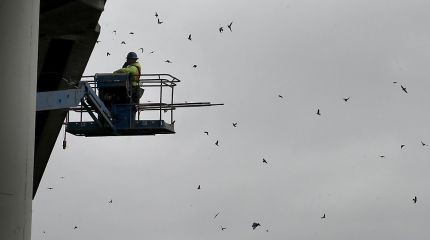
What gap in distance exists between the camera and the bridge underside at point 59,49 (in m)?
18.2

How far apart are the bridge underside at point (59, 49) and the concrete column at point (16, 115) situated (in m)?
9.50

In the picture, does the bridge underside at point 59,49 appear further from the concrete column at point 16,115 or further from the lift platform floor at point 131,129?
the concrete column at point 16,115

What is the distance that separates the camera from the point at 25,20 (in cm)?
824

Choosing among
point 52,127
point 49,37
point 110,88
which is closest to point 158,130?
point 110,88

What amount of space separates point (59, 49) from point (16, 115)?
14660 millimetres

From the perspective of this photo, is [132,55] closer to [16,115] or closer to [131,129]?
[131,129]

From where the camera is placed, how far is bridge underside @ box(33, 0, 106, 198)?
18.2 m

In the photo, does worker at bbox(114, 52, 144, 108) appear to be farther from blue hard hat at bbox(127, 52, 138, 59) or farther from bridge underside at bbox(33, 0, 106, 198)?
bridge underside at bbox(33, 0, 106, 198)

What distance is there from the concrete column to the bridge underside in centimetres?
950

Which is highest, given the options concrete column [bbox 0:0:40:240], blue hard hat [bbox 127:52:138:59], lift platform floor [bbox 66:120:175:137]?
blue hard hat [bbox 127:52:138:59]

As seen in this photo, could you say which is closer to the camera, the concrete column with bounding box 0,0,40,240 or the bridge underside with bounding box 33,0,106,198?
the concrete column with bounding box 0,0,40,240

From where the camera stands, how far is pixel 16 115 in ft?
26.0

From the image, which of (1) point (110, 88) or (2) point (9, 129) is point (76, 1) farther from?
(2) point (9, 129)

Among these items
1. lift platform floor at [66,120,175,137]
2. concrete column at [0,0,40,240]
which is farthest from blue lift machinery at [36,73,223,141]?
concrete column at [0,0,40,240]
